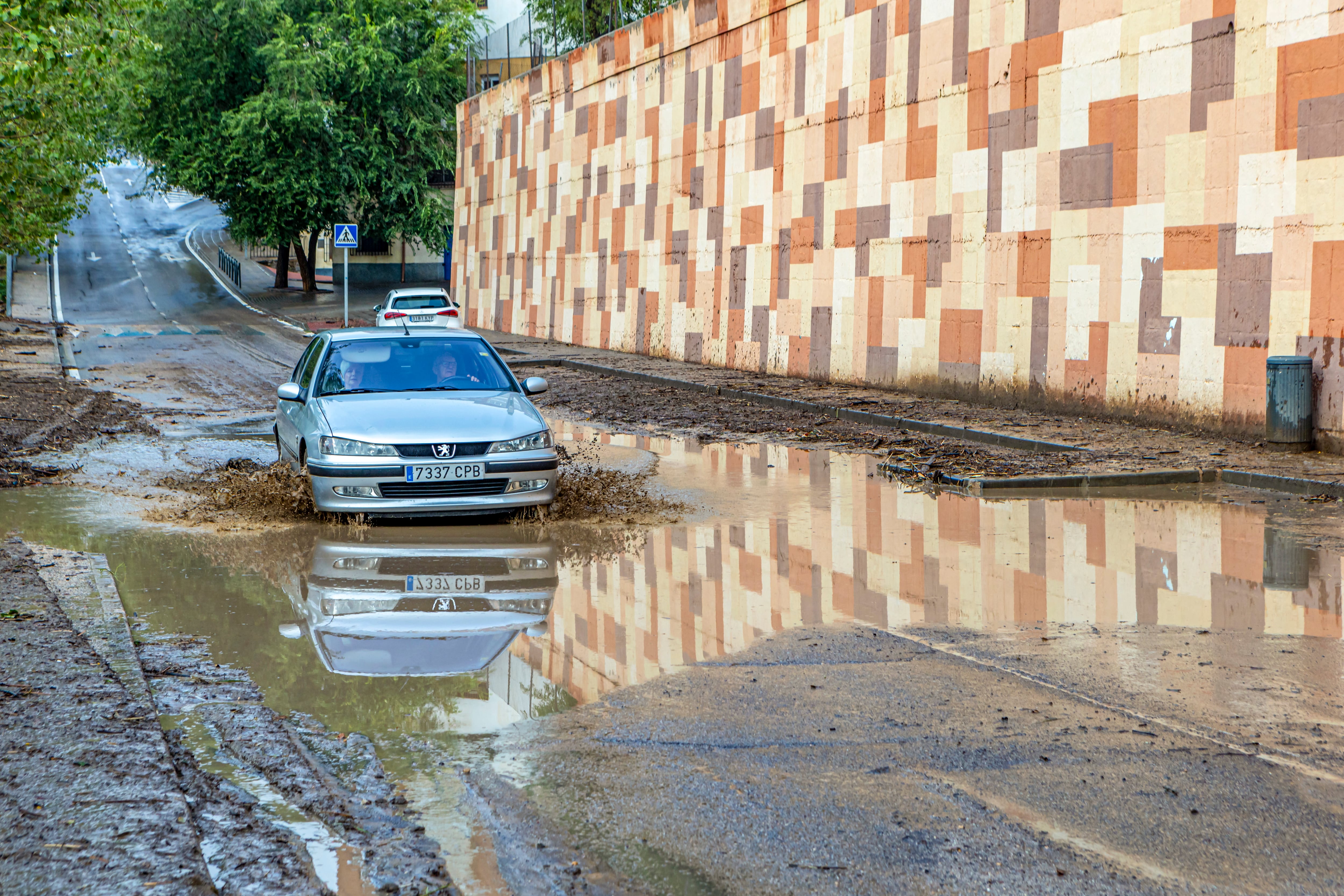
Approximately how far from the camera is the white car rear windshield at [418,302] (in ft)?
102

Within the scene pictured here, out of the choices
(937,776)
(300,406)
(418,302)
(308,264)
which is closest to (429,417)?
(300,406)

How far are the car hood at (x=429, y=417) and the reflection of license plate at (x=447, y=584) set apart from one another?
1662 millimetres

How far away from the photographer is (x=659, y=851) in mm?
3887

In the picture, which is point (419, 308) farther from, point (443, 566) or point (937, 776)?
point (937, 776)

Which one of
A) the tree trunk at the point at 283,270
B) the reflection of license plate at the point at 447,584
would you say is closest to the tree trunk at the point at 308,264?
the tree trunk at the point at 283,270

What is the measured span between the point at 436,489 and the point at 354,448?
63 centimetres

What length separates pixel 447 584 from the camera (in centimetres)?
775

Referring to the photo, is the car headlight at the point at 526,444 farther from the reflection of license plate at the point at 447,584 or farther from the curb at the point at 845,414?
the curb at the point at 845,414

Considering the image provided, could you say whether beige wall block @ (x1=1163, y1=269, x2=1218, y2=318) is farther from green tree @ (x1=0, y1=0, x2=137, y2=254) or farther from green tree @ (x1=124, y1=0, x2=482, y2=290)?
green tree @ (x1=124, y1=0, x2=482, y2=290)

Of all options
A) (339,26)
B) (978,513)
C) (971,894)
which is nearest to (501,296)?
(339,26)

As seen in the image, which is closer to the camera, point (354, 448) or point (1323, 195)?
point (354, 448)

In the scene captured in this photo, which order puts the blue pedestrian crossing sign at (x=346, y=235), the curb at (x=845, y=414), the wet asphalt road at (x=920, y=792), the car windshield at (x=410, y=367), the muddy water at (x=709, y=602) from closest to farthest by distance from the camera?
the wet asphalt road at (x=920, y=792) < the muddy water at (x=709, y=602) < the car windshield at (x=410, y=367) < the curb at (x=845, y=414) < the blue pedestrian crossing sign at (x=346, y=235)

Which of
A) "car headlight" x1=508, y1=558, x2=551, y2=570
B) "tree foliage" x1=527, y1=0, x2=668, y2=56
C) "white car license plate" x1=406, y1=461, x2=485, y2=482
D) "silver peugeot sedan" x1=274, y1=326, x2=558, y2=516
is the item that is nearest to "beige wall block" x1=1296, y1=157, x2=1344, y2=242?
"silver peugeot sedan" x1=274, y1=326, x2=558, y2=516

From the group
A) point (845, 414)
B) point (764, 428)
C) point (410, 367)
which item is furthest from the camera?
point (845, 414)
